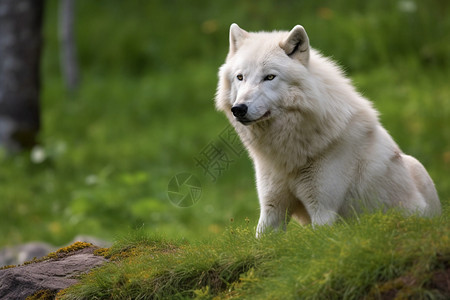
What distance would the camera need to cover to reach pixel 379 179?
16.5ft

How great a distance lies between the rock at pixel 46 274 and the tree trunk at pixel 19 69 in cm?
705

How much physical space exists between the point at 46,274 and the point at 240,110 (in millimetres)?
1945

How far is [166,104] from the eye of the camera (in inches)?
599

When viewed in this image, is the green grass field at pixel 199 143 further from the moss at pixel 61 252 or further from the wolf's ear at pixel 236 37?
the wolf's ear at pixel 236 37

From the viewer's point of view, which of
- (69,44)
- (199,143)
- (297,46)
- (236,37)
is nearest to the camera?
(297,46)

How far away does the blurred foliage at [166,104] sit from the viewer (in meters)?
10.4

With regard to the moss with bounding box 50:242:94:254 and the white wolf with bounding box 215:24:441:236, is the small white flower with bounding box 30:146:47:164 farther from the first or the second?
the white wolf with bounding box 215:24:441:236

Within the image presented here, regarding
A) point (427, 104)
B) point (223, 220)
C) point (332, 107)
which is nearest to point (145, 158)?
point (223, 220)

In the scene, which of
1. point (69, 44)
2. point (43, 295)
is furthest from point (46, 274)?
point (69, 44)

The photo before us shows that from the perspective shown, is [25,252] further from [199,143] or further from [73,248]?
[199,143]

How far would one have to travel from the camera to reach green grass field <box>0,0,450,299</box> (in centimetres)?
415

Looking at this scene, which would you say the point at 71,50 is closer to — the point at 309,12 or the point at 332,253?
the point at 309,12

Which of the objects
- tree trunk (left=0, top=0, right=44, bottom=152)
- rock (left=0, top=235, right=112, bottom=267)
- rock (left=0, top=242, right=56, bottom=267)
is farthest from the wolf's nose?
tree trunk (left=0, top=0, right=44, bottom=152)

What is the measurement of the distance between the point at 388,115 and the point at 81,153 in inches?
241
